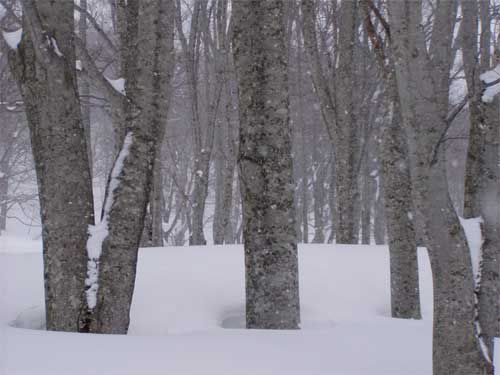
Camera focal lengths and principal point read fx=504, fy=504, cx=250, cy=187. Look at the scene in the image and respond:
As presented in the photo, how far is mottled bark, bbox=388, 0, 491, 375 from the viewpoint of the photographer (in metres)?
2.47

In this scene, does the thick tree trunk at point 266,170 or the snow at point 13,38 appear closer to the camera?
the thick tree trunk at point 266,170

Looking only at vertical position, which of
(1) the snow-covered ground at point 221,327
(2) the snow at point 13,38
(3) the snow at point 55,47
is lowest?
(1) the snow-covered ground at point 221,327

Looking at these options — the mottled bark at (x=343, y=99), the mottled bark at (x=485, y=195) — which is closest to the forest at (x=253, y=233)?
the mottled bark at (x=485, y=195)

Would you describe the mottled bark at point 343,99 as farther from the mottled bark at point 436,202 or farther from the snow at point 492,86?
the mottled bark at point 436,202

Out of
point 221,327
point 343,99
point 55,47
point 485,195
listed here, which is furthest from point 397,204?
point 343,99

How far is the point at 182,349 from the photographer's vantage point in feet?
8.49

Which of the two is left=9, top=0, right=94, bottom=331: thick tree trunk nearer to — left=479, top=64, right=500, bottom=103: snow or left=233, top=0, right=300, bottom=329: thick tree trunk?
left=233, top=0, right=300, bottom=329: thick tree trunk

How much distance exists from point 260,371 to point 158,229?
9515mm

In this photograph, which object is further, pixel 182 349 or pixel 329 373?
pixel 182 349

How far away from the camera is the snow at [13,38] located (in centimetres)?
359

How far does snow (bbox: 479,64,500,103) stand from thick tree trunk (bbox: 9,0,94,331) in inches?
102

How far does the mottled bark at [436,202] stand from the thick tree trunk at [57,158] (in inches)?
87.7

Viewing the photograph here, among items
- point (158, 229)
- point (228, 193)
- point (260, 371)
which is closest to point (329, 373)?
point (260, 371)

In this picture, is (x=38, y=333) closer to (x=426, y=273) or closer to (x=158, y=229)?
(x=426, y=273)
